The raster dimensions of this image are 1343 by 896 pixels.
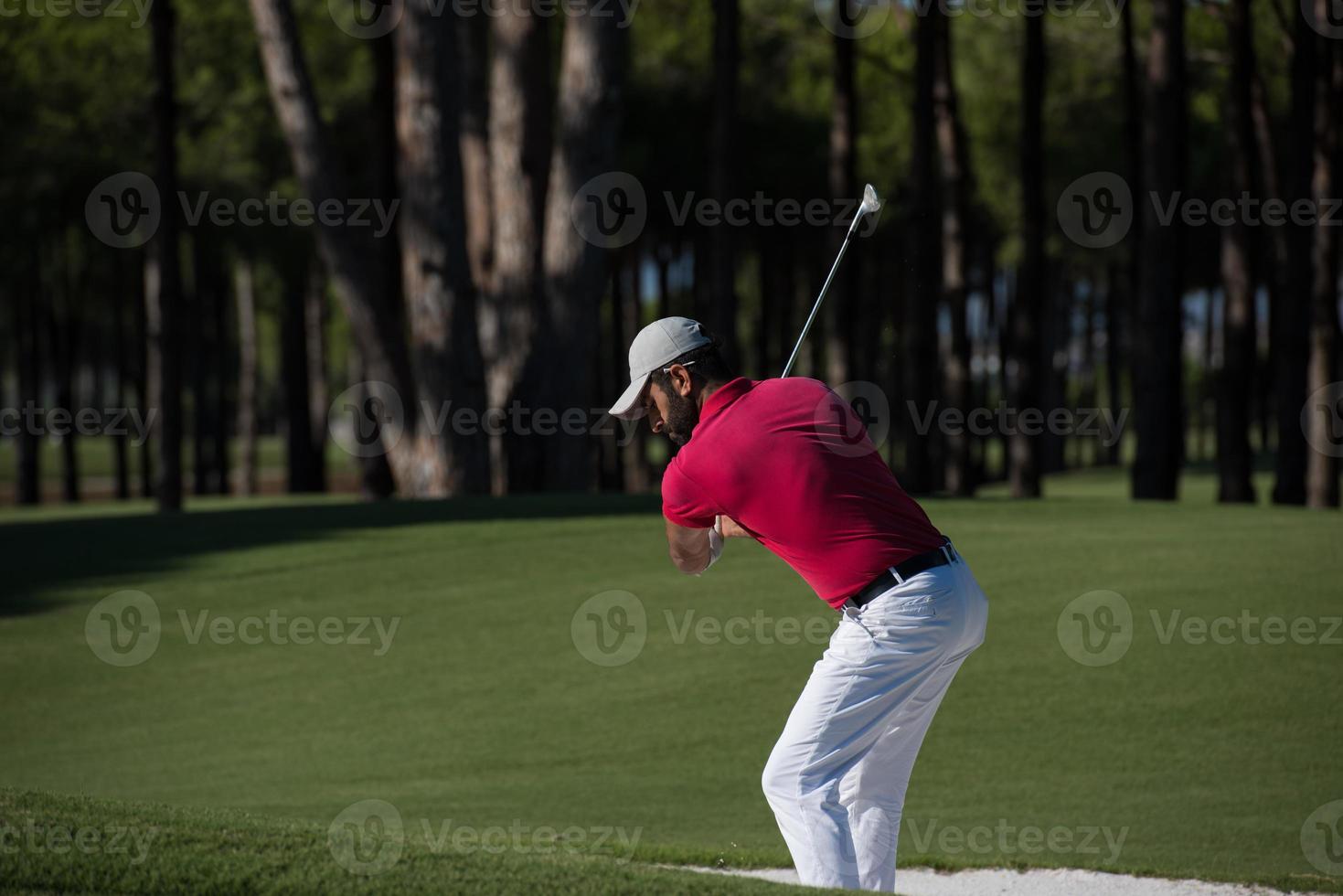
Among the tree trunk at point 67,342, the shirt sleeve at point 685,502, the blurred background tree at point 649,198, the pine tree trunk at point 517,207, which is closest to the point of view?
the shirt sleeve at point 685,502

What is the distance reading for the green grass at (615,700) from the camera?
27.3 ft

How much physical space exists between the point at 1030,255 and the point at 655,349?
17308mm

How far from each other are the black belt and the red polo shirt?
0.9 inches

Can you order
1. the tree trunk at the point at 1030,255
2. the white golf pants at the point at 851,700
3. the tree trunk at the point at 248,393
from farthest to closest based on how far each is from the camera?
the tree trunk at the point at 248,393 → the tree trunk at the point at 1030,255 → the white golf pants at the point at 851,700

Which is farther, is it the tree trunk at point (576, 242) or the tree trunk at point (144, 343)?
the tree trunk at point (144, 343)

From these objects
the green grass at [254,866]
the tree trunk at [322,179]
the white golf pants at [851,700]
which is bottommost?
the green grass at [254,866]

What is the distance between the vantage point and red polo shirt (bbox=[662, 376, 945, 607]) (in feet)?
15.6

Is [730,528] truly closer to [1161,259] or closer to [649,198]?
[1161,259]


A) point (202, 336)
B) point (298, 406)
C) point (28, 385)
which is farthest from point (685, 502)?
point (28, 385)

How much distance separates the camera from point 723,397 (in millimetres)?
4898

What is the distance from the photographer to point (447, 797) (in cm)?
883

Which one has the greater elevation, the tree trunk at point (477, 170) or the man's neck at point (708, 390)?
the tree trunk at point (477, 170)

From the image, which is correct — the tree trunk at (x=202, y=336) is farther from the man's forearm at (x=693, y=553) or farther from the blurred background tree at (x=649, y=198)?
the man's forearm at (x=693, y=553)

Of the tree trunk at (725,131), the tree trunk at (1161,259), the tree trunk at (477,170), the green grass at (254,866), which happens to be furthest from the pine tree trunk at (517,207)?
the green grass at (254,866)
